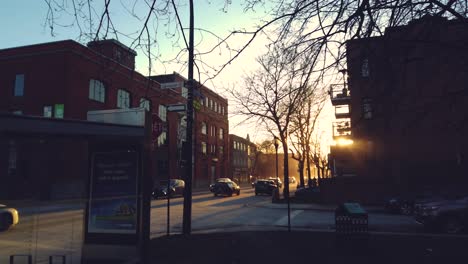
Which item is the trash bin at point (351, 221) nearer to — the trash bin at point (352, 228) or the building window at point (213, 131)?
the trash bin at point (352, 228)

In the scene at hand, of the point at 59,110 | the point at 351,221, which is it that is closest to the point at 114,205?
the point at 351,221

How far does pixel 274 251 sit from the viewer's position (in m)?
8.53

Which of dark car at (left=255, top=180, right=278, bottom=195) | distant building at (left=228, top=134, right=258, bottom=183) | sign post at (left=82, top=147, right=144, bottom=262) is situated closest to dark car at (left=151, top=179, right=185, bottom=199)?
dark car at (left=255, top=180, right=278, bottom=195)

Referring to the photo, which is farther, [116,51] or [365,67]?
[365,67]

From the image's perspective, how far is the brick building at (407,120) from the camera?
6547 mm

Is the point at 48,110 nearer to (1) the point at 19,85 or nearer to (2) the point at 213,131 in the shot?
(1) the point at 19,85

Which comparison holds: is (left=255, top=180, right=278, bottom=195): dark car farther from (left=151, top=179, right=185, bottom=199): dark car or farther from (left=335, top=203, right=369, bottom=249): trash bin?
(left=335, top=203, right=369, bottom=249): trash bin

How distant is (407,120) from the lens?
11.1 m

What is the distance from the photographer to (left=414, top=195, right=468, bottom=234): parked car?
12.2 meters

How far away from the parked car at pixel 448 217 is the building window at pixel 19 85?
107 feet

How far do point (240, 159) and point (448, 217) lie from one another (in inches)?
3182

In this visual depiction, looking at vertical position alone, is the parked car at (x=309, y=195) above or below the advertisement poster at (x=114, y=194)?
below

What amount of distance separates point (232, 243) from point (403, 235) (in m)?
5.37

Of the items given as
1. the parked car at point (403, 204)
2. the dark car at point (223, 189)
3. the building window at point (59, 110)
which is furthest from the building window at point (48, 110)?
A: the parked car at point (403, 204)
